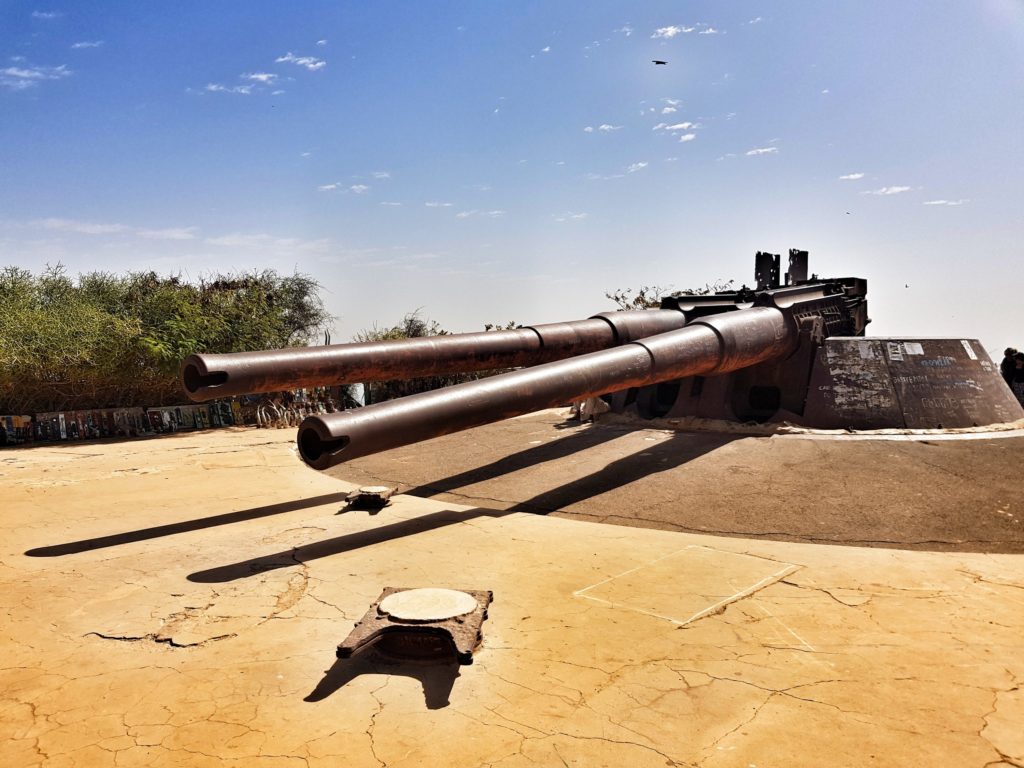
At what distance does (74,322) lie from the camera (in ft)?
50.3

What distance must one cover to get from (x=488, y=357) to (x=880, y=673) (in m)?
4.65

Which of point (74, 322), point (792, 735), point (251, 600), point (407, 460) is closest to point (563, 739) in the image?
point (792, 735)

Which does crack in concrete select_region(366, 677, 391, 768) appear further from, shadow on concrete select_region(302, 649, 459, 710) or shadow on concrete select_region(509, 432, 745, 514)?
shadow on concrete select_region(509, 432, 745, 514)

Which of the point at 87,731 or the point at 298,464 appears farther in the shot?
the point at 298,464

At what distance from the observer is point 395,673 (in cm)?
362

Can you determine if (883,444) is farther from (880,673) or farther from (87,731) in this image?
(87,731)

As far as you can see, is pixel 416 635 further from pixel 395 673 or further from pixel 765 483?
pixel 765 483

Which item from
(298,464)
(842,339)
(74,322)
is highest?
(74,322)

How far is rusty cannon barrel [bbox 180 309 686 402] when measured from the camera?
5.52 meters

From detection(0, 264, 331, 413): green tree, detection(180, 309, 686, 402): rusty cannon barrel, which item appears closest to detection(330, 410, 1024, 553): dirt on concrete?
detection(180, 309, 686, 402): rusty cannon barrel

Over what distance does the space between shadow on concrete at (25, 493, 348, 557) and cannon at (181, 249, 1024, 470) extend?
178cm

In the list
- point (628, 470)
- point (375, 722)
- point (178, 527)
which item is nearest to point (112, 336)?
point (178, 527)

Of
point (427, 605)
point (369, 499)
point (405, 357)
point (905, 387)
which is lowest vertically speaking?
point (369, 499)

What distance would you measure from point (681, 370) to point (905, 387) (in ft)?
10.7
